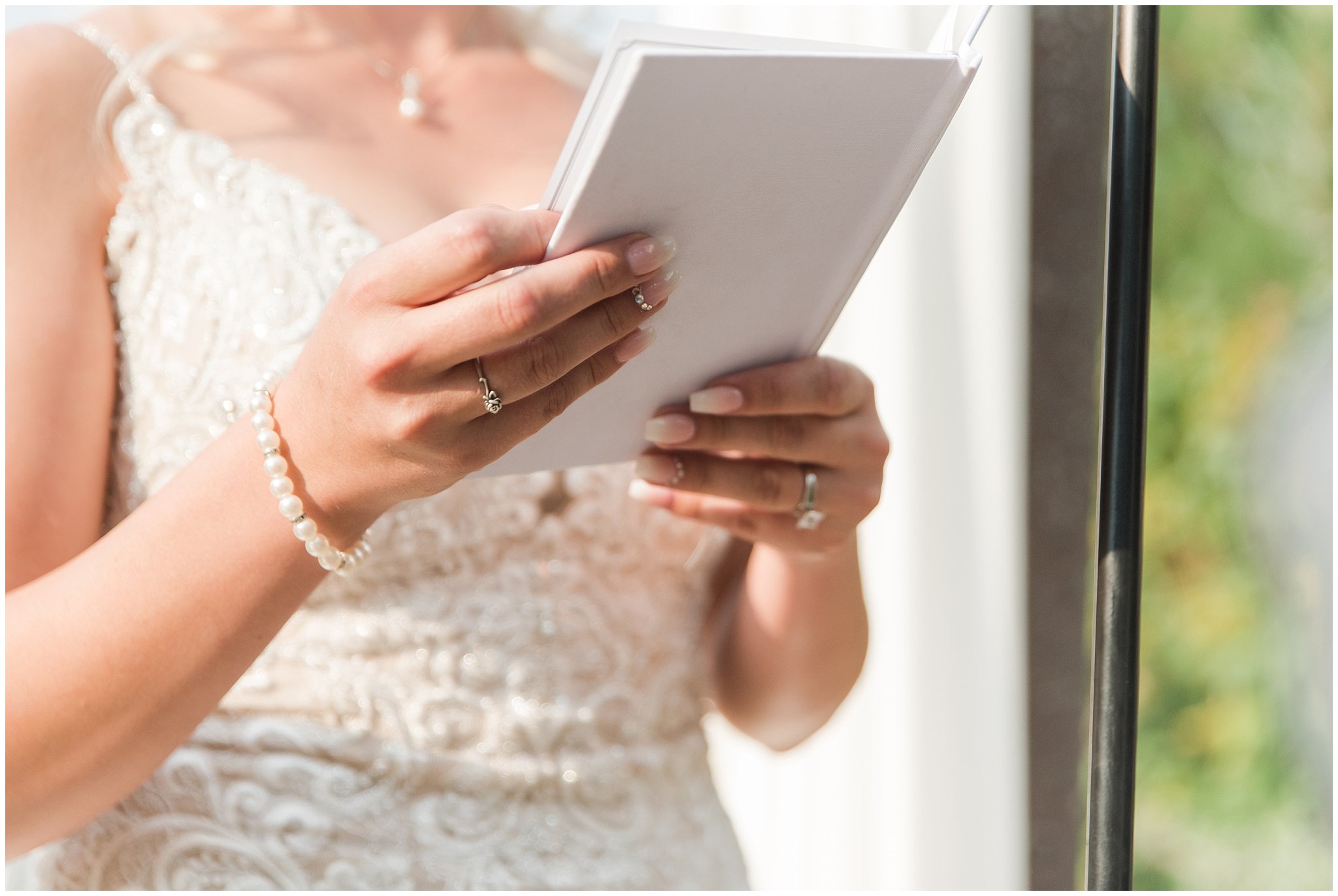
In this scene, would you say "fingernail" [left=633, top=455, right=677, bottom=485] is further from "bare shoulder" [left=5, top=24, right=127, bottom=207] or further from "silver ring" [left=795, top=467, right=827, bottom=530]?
"bare shoulder" [left=5, top=24, right=127, bottom=207]

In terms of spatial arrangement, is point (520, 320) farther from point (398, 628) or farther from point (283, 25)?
point (283, 25)

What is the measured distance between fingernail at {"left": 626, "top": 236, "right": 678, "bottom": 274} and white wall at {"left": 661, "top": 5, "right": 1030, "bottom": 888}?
860 mm

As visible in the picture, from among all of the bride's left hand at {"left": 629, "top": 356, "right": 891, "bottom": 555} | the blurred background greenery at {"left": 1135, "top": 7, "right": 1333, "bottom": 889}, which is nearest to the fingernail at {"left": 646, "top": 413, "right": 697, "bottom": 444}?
the bride's left hand at {"left": 629, "top": 356, "right": 891, "bottom": 555}

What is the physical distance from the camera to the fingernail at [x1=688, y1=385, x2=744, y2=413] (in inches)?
24.7

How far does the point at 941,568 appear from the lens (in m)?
1.34

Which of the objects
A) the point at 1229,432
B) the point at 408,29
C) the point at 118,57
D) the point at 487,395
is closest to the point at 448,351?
the point at 487,395

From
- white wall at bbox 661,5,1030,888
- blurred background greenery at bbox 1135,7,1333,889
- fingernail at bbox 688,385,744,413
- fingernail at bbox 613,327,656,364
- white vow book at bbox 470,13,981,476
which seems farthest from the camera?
blurred background greenery at bbox 1135,7,1333,889

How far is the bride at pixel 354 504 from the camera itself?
19.9 inches

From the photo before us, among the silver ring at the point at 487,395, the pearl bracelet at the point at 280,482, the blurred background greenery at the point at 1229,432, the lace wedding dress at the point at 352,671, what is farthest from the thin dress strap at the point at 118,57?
the blurred background greenery at the point at 1229,432

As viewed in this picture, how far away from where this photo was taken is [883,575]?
4.43 feet

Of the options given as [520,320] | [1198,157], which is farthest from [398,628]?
[1198,157]

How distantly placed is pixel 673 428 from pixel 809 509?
137mm

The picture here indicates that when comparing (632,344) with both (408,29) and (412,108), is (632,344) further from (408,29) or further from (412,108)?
(408,29)

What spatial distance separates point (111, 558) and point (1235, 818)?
10.3 feet
